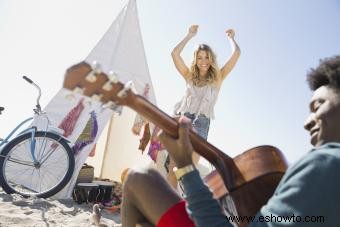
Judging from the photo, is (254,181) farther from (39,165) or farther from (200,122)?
(39,165)

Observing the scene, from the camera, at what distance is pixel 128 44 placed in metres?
6.19

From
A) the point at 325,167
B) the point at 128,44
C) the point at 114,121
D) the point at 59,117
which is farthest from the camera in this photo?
the point at 114,121

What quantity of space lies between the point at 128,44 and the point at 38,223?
370cm

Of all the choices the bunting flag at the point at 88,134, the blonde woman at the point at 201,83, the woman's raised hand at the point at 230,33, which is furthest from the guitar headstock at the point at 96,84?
the bunting flag at the point at 88,134

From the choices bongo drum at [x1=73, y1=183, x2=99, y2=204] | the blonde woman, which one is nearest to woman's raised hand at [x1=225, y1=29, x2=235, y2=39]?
the blonde woman

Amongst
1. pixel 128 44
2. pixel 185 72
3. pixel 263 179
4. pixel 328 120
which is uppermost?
pixel 128 44

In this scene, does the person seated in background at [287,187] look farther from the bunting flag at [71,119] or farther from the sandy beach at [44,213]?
the bunting flag at [71,119]

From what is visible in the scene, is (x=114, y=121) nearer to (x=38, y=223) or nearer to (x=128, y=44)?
(x=128, y=44)

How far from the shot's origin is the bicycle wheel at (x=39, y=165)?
4664 millimetres

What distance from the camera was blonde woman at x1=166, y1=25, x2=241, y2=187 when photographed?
406 cm

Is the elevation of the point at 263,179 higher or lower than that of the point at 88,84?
lower

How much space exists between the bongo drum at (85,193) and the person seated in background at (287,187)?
3349mm

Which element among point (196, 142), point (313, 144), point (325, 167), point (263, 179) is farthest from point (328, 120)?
point (196, 142)

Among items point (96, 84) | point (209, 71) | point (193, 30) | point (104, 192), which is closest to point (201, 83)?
point (209, 71)
